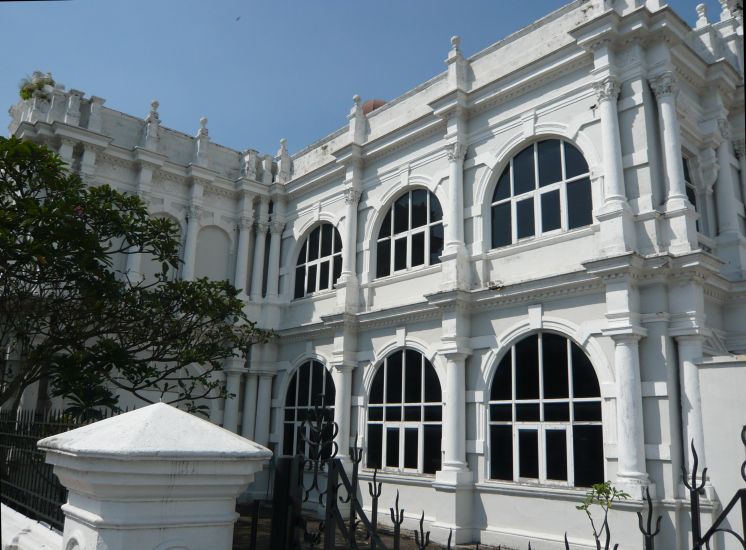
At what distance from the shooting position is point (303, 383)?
1759 cm

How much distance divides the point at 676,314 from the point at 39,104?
52.7 ft

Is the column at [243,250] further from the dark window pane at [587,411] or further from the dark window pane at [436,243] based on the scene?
the dark window pane at [587,411]

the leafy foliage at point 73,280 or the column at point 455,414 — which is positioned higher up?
the leafy foliage at point 73,280

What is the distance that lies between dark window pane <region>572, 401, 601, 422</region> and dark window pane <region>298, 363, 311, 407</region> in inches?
322

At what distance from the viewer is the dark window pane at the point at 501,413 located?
481 inches

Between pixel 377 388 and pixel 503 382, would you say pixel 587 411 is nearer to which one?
pixel 503 382

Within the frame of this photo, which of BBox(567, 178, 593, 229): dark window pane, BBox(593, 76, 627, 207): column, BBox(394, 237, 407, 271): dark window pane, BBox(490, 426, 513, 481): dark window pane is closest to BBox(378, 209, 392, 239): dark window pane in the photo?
BBox(394, 237, 407, 271): dark window pane

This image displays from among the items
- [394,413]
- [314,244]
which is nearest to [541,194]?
[394,413]

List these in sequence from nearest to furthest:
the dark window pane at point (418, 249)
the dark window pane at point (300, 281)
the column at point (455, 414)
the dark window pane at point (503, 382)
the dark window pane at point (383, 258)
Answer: the dark window pane at point (503, 382), the column at point (455, 414), the dark window pane at point (418, 249), the dark window pane at point (383, 258), the dark window pane at point (300, 281)

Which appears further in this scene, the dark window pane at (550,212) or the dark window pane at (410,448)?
the dark window pane at (410,448)

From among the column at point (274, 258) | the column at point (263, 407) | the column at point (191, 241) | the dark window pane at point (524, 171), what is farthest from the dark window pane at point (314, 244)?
the dark window pane at point (524, 171)

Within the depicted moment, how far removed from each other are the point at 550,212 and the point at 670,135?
8.22 ft

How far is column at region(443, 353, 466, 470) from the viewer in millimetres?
12570

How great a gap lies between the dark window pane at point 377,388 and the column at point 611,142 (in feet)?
22.1
